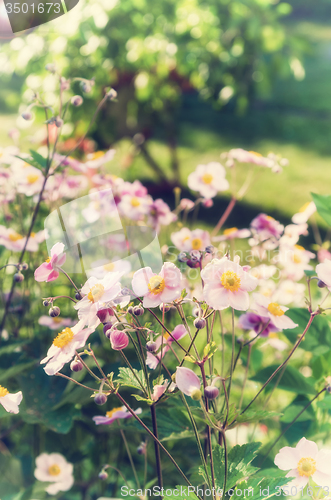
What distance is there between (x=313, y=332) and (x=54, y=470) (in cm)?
38

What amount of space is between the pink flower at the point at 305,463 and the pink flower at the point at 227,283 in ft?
0.46

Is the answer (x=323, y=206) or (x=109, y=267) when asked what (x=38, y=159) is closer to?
(x=109, y=267)

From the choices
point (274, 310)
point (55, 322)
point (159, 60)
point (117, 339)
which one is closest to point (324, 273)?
point (274, 310)

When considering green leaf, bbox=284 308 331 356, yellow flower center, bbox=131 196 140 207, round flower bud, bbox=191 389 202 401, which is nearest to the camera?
round flower bud, bbox=191 389 202 401

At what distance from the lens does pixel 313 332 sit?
20.7 inches

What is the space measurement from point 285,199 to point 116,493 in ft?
6.30

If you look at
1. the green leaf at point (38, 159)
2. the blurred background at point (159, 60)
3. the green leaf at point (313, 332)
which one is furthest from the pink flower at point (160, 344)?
the blurred background at point (159, 60)

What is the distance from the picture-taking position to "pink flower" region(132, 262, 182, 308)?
347 millimetres

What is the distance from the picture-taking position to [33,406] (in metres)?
0.57

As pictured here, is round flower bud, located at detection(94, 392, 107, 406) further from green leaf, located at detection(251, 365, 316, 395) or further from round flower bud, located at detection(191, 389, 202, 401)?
green leaf, located at detection(251, 365, 316, 395)

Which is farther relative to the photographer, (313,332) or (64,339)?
(313,332)

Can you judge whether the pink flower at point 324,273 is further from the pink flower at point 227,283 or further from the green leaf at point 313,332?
the green leaf at point 313,332

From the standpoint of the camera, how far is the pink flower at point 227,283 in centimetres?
34

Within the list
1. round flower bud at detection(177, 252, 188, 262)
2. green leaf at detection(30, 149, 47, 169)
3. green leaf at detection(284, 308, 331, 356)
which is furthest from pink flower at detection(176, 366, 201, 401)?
green leaf at detection(30, 149, 47, 169)
